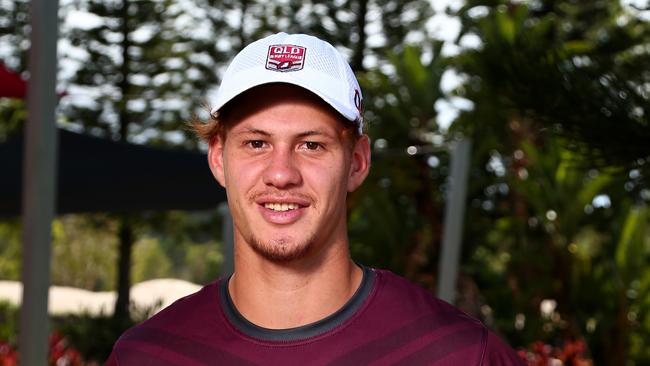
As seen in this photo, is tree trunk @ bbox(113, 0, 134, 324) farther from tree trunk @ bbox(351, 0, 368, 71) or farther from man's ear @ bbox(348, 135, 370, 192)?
man's ear @ bbox(348, 135, 370, 192)

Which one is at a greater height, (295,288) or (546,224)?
(295,288)

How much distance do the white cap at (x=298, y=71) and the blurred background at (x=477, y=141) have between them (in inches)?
13.1

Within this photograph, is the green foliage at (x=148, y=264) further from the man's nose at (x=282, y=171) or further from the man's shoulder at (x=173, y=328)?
the man's nose at (x=282, y=171)

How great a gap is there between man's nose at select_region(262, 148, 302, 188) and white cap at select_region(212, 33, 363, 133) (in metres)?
0.11

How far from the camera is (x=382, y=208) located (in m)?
9.93

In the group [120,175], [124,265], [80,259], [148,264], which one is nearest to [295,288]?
[120,175]

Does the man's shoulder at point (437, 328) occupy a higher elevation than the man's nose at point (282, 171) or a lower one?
lower

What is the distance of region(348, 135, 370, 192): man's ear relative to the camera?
1.82 meters

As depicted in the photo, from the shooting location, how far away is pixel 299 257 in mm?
1726

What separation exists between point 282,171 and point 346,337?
0.98ft

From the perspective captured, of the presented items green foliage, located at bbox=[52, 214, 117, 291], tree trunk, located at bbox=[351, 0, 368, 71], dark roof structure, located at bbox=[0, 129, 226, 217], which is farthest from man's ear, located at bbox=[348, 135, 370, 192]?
green foliage, located at bbox=[52, 214, 117, 291]

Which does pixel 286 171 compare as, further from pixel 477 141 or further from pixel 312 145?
pixel 477 141

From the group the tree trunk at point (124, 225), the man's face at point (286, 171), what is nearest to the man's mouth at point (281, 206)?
the man's face at point (286, 171)

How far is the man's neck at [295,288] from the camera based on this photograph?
5.83 feet
